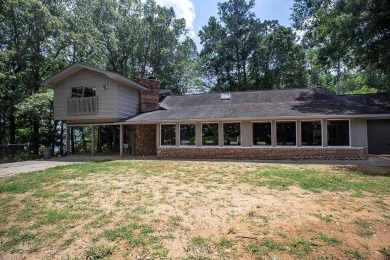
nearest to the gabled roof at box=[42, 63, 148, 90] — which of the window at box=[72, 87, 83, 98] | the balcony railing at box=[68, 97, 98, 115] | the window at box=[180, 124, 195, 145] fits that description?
the window at box=[72, 87, 83, 98]

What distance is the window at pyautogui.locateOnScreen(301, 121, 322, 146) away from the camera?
13.3 meters

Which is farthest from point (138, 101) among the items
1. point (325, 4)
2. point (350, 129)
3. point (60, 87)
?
point (325, 4)

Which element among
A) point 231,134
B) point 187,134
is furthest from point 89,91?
point 231,134

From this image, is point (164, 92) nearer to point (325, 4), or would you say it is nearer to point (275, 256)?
point (325, 4)

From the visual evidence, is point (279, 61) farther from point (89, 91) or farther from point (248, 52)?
point (89, 91)

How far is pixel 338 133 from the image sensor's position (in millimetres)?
13109

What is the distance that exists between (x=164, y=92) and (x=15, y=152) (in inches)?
467

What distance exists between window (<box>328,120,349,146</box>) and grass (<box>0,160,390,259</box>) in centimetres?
500

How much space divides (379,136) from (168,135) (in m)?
14.3

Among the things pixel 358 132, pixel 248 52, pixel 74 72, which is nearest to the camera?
pixel 358 132

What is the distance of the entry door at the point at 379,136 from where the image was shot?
52.3ft

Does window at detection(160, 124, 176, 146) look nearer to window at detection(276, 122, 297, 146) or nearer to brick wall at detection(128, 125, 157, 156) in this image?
brick wall at detection(128, 125, 157, 156)

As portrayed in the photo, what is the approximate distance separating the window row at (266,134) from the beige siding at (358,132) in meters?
0.26

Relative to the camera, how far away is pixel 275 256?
11.7 ft
